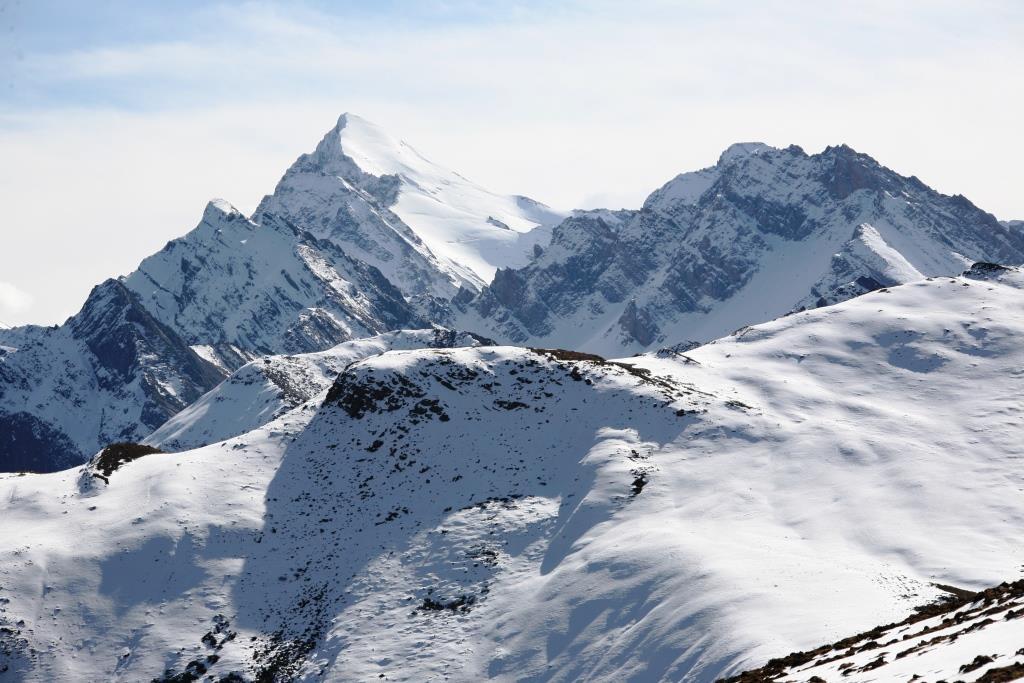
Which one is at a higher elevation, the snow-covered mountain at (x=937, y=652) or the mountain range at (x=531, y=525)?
the snow-covered mountain at (x=937, y=652)

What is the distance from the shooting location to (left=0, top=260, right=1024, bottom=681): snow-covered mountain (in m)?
75.1

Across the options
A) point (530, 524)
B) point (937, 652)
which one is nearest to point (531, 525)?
point (530, 524)

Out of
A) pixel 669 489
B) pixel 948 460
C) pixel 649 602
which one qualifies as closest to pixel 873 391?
pixel 948 460

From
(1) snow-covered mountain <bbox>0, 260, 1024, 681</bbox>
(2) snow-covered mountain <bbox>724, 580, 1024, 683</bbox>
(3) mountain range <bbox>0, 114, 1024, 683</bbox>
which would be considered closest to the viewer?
(2) snow-covered mountain <bbox>724, 580, 1024, 683</bbox>

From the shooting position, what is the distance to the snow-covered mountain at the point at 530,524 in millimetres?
75062

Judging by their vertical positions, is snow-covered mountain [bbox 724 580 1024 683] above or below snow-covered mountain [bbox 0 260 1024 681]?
above

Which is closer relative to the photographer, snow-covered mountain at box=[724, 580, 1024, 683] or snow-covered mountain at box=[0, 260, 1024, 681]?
snow-covered mountain at box=[724, 580, 1024, 683]

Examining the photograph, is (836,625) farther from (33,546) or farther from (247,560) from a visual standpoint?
(33,546)

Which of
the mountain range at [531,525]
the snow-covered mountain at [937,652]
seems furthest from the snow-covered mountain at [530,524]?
the snow-covered mountain at [937,652]

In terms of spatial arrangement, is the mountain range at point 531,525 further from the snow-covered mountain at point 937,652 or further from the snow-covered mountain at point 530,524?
the snow-covered mountain at point 937,652

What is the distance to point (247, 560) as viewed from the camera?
89750 millimetres

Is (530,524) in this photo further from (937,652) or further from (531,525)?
(937,652)

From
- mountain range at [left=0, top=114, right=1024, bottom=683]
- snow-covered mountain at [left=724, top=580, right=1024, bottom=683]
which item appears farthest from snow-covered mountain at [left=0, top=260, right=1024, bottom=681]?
snow-covered mountain at [left=724, top=580, right=1024, bottom=683]

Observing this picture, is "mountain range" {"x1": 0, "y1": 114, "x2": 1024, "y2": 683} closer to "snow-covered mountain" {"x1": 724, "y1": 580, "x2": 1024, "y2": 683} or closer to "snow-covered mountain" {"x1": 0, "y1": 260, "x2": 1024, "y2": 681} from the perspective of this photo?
"snow-covered mountain" {"x1": 0, "y1": 260, "x2": 1024, "y2": 681}
